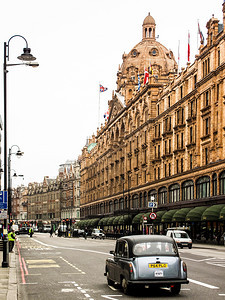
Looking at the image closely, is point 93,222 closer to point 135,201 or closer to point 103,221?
point 103,221

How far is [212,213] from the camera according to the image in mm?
53531

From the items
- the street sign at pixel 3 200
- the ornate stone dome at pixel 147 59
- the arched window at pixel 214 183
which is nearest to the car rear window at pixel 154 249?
the street sign at pixel 3 200

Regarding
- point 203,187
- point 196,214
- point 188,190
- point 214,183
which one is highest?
point 214,183

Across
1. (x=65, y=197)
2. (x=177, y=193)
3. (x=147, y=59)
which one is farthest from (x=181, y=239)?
(x=65, y=197)

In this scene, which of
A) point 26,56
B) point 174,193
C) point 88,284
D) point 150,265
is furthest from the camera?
point 174,193

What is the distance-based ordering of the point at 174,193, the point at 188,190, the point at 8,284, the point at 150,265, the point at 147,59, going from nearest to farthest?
the point at 150,265 → the point at 8,284 → the point at 188,190 → the point at 174,193 → the point at 147,59

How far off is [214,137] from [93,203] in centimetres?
7775

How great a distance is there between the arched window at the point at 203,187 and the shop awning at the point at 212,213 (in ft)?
13.2

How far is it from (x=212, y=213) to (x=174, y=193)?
689 inches

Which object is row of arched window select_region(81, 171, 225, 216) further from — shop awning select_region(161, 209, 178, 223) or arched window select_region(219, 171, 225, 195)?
shop awning select_region(161, 209, 178, 223)

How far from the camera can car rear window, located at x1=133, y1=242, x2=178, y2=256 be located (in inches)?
641

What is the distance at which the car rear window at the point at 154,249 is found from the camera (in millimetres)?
16270

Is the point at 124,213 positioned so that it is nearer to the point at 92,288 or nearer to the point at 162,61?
the point at 162,61

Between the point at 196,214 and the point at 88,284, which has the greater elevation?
the point at 196,214
